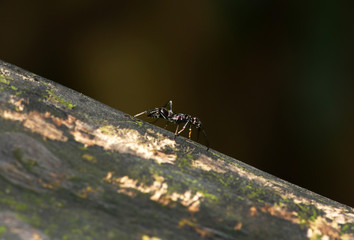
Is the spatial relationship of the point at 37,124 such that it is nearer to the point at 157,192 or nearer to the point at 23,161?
the point at 23,161

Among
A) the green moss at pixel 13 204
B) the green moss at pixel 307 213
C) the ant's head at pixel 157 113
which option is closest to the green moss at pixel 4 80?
the green moss at pixel 13 204

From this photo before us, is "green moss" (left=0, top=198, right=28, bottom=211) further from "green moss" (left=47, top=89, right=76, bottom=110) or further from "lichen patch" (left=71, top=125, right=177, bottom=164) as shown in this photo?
"green moss" (left=47, top=89, right=76, bottom=110)

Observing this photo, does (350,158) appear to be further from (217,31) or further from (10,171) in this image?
(10,171)

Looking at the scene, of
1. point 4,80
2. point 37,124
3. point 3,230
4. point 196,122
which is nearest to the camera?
point 3,230

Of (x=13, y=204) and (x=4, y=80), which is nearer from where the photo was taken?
(x=13, y=204)

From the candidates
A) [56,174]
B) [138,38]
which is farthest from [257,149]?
[56,174]

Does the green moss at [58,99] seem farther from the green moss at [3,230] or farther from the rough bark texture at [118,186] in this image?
the green moss at [3,230]

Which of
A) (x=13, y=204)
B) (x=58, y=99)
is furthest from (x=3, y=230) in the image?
(x=58, y=99)

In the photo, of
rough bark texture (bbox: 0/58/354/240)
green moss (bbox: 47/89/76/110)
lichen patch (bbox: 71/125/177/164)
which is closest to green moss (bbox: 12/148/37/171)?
rough bark texture (bbox: 0/58/354/240)

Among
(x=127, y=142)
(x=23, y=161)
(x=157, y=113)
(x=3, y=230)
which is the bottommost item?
(x=3, y=230)
